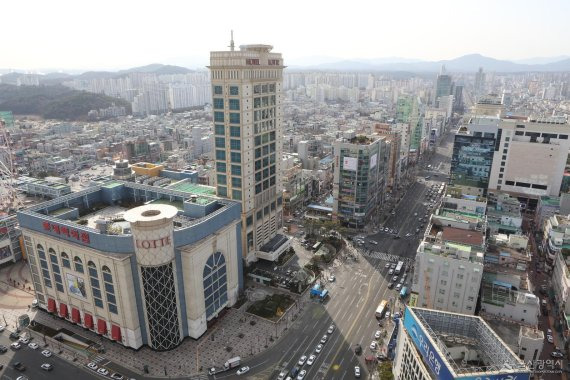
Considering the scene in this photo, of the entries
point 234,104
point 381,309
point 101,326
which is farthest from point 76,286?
point 381,309

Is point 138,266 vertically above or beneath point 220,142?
Result: beneath

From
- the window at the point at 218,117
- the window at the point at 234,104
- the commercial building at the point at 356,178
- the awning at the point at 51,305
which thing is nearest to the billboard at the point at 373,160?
the commercial building at the point at 356,178

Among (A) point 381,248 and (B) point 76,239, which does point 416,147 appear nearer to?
(A) point 381,248

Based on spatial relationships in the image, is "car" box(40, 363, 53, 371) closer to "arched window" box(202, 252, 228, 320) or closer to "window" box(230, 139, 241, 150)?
"arched window" box(202, 252, 228, 320)

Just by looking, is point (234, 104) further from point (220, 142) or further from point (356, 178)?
point (356, 178)

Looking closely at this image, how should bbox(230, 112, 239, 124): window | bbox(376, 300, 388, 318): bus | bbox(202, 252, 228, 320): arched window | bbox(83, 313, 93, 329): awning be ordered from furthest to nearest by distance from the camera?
bbox(230, 112, 239, 124): window
bbox(376, 300, 388, 318): bus
bbox(202, 252, 228, 320): arched window
bbox(83, 313, 93, 329): awning

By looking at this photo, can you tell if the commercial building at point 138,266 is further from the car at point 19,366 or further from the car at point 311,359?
the car at point 311,359

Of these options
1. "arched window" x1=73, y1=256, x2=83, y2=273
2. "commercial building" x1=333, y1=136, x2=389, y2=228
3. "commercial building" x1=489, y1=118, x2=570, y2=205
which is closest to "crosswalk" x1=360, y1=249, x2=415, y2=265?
"commercial building" x1=333, y1=136, x2=389, y2=228
